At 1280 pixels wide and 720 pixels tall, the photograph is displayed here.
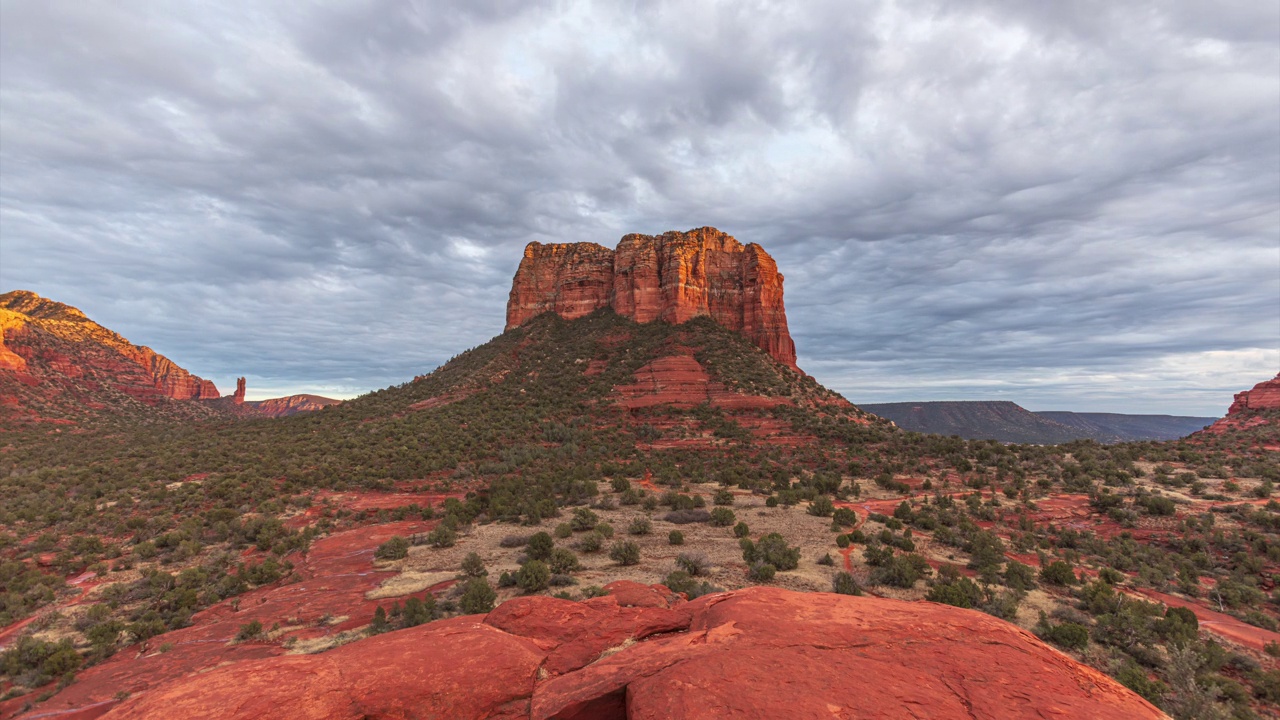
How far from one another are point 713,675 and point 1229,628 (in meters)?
16.7

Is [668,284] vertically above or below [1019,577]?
above

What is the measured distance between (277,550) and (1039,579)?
2934cm

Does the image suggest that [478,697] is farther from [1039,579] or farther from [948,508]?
A: [948,508]

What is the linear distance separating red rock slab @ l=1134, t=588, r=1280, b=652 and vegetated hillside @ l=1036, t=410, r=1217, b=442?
15689 cm

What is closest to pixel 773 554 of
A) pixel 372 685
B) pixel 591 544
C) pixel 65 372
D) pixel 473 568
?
pixel 591 544

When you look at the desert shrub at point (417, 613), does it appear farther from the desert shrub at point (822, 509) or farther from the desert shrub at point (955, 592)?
the desert shrub at point (822, 509)

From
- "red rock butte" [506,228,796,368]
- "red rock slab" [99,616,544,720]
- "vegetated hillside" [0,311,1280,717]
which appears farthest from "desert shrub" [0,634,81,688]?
"red rock butte" [506,228,796,368]

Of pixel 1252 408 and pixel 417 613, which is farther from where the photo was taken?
pixel 1252 408

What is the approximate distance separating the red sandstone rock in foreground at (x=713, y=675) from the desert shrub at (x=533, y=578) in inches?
260

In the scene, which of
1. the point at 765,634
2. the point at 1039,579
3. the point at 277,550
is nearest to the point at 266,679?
the point at 765,634

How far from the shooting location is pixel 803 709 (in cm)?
402

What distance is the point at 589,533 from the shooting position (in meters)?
19.5

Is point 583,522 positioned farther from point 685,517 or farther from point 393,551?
point 393,551

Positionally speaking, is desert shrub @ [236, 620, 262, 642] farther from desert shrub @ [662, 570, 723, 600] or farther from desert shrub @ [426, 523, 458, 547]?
desert shrub @ [662, 570, 723, 600]
